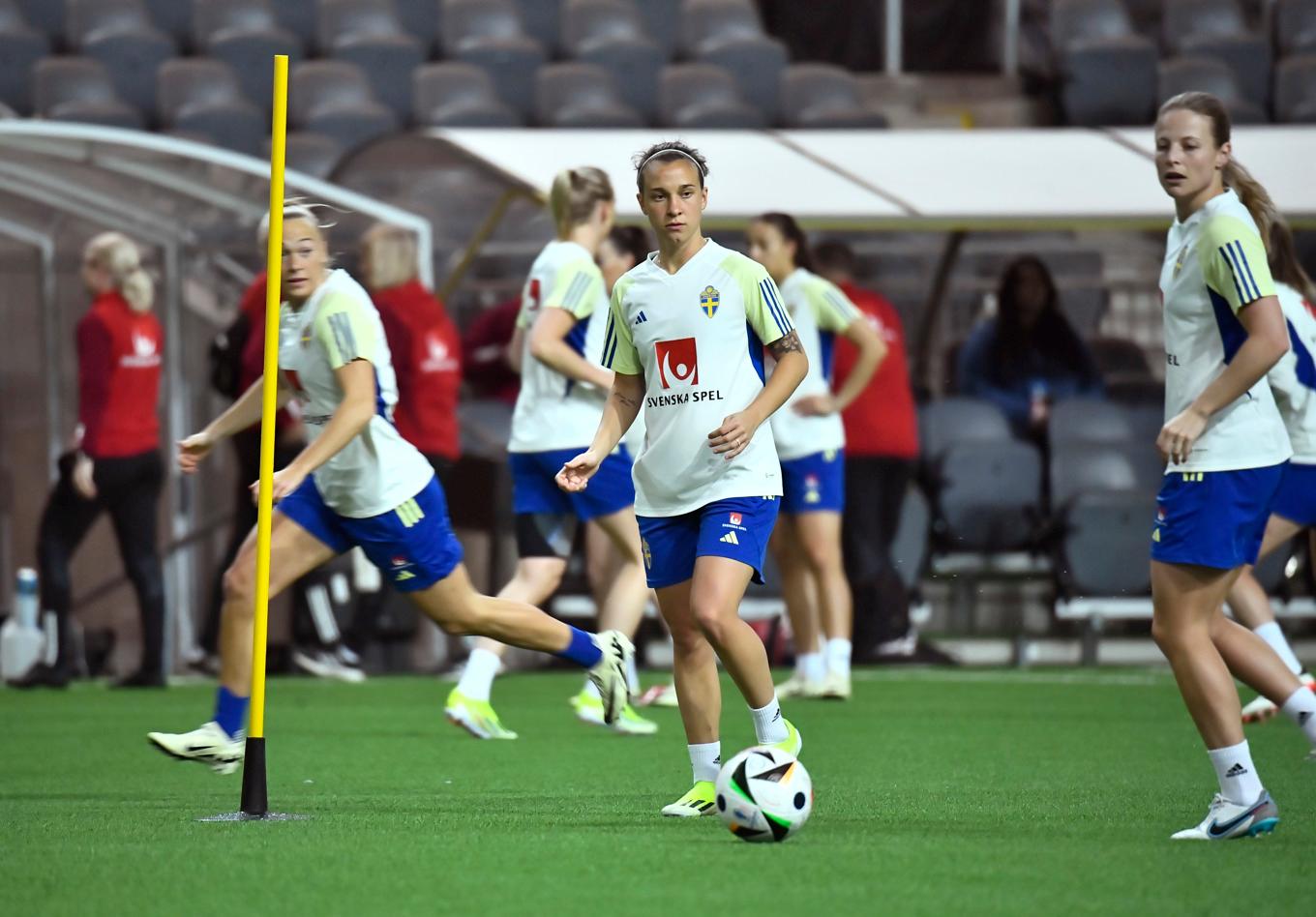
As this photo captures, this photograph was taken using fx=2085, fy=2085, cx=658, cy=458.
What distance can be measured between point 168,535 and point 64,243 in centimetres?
196

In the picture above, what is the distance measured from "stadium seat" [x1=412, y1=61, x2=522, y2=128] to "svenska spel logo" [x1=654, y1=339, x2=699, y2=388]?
448 inches

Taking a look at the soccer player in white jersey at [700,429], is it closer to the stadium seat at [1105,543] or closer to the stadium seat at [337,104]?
the stadium seat at [1105,543]

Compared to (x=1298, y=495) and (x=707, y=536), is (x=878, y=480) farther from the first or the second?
(x=707, y=536)

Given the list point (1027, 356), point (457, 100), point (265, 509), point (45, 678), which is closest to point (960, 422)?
point (1027, 356)

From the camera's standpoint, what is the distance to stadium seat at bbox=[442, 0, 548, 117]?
59.6 feet

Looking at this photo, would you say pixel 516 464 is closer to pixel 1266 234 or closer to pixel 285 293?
pixel 285 293

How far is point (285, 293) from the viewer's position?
7.28 metres

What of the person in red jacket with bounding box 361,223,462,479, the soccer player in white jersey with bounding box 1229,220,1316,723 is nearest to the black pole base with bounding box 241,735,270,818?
the soccer player in white jersey with bounding box 1229,220,1316,723

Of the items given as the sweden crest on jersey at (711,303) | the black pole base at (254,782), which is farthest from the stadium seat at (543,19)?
the black pole base at (254,782)

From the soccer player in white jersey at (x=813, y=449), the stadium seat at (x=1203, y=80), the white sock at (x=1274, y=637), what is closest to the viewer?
the white sock at (x=1274, y=637)

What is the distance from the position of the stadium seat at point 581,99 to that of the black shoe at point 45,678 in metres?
6.88

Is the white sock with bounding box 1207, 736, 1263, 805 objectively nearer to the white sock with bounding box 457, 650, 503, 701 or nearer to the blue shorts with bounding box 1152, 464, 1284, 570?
the blue shorts with bounding box 1152, 464, 1284, 570

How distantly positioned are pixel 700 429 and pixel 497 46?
42.2ft

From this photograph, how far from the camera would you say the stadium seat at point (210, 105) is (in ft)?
55.6
